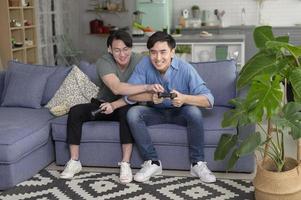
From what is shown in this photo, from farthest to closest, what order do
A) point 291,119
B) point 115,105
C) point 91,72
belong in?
point 91,72, point 115,105, point 291,119

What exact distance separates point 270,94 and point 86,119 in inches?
63.0

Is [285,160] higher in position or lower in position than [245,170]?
higher

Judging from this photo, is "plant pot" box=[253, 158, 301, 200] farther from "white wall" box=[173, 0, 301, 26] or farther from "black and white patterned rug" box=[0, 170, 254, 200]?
"white wall" box=[173, 0, 301, 26]

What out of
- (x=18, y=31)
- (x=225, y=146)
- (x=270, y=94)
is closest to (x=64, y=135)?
(x=225, y=146)

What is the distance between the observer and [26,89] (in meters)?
4.03

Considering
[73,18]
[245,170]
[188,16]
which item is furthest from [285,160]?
[73,18]

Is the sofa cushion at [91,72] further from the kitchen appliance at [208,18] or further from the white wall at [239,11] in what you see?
the white wall at [239,11]

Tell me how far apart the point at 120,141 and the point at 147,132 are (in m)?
0.24

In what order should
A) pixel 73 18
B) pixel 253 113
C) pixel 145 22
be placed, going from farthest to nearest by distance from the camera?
pixel 73 18 < pixel 145 22 < pixel 253 113

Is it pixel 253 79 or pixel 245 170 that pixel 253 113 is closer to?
pixel 253 79

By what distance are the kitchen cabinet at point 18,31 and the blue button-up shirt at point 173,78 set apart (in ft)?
10.9

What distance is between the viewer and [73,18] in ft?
26.3

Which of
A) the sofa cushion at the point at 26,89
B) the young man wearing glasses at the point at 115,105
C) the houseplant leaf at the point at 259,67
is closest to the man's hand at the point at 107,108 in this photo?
the young man wearing glasses at the point at 115,105

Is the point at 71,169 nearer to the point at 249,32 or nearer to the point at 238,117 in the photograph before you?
the point at 238,117
